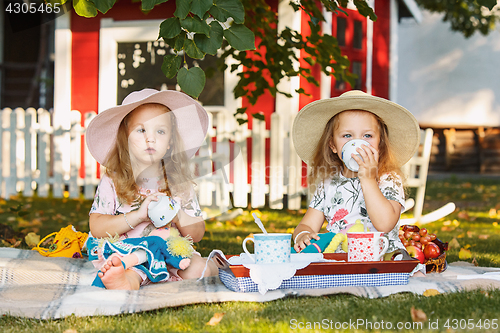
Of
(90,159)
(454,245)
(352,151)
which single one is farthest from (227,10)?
(90,159)

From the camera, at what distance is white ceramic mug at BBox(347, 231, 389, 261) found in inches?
99.0

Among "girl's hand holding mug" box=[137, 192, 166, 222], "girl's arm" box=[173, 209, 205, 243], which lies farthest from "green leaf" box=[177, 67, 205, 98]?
"girl's arm" box=[173, 209, 205, 243]

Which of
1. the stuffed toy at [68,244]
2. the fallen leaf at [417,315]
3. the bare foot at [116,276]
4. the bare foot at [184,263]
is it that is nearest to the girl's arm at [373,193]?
the fallen leaf at [417,315]

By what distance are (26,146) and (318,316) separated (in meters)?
6.86

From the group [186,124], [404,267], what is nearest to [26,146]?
[186,124]

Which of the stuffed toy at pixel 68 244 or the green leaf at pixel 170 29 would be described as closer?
the green leaf at pixel 170 29

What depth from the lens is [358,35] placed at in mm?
10172

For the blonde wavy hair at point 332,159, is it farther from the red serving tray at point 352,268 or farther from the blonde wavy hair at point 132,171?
the blonde wavy hair at point 132,171

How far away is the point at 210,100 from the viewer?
845 centimetres

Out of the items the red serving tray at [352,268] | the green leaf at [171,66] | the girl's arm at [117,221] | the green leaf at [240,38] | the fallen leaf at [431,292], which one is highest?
the green leaf at [240,38]

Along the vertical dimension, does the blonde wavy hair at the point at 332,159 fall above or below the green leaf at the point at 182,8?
below

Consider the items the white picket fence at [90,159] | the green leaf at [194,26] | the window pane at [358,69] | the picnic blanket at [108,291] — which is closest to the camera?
the picnic blanket at [108,291]

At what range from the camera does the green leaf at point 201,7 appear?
246cm

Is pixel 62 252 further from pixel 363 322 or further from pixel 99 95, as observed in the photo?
pixel 99 95
